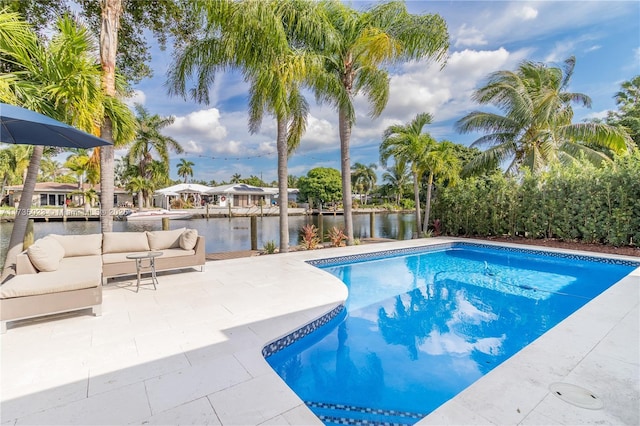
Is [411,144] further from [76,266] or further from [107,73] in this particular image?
[76,266]

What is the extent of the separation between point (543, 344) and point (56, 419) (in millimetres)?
4360

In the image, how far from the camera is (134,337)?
3273 mm

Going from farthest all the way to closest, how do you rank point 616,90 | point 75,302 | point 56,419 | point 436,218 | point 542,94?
point 616,90, point 436,218, point 542,94, point 75,302, point 56,419

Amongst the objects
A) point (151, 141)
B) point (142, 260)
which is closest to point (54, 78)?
point (142, 260)

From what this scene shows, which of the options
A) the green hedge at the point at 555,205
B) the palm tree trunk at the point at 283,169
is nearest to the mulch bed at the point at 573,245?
the green hedge at the point at 555,205

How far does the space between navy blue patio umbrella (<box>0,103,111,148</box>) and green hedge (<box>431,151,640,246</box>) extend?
12.3 meters

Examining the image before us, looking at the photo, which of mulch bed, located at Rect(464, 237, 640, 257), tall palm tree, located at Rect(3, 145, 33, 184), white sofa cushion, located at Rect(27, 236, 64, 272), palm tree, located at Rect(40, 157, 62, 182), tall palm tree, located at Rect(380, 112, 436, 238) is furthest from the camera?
palm tree, located at Rect(40, 157, 62, 182)

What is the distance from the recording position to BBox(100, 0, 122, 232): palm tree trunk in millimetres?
6023

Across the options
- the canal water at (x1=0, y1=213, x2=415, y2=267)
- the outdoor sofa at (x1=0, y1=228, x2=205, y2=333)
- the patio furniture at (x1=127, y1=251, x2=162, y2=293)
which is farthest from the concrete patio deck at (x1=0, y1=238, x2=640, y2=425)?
the canal water at (x1=0, y1=213, x2=415, y2=267)

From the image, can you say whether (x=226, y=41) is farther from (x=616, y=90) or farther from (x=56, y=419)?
(x=616, y=90)

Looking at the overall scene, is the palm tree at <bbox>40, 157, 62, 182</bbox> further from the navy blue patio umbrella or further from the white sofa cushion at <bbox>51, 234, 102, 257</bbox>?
the navy blue patio umbrella

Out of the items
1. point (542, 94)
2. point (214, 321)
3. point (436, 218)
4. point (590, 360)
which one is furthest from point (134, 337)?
point (542, 94)

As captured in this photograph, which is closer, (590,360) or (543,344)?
(590,360)

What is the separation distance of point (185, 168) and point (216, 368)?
4715cm
